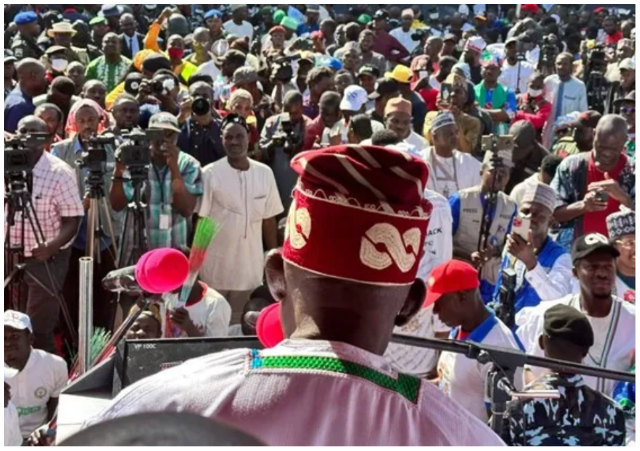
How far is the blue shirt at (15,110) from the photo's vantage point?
25.5ft

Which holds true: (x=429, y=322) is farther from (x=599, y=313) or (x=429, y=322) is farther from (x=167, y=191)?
(x=167, y=191)

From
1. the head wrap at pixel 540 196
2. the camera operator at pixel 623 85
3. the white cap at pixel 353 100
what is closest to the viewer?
the head wrap at pixel 540 196

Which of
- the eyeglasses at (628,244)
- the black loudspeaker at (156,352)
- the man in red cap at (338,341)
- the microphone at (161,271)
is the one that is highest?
the man in red cap at (338,341)

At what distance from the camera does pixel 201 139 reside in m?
7.54

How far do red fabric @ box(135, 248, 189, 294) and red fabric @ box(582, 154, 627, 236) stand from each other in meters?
3.79

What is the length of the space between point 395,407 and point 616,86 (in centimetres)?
1046

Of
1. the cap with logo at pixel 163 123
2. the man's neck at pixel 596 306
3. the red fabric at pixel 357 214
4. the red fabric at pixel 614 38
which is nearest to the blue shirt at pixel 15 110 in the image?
the cap with logo at pixel 163 123

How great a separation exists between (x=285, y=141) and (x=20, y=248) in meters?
2.61

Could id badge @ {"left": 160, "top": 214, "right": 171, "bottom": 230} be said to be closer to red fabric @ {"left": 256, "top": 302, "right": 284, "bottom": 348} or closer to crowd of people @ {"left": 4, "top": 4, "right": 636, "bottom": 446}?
crowd of people @ {"left": 4, "top": 4, "right": 636, "bottom": 446}

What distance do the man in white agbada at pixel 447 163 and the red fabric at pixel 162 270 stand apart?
401cm

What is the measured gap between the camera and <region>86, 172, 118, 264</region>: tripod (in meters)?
5.04

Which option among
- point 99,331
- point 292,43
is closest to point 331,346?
point 99,331

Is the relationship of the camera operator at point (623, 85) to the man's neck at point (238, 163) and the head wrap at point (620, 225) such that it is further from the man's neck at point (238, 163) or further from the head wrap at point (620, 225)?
the head wrap at point (620, 225)

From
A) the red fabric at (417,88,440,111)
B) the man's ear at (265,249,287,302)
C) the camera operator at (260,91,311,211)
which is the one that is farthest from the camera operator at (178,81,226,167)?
the man's ear at (265,249,287,302)
